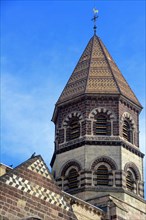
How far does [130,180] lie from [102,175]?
167 cm

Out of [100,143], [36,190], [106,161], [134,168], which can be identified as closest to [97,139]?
[100,143]

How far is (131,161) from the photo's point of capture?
32156mm

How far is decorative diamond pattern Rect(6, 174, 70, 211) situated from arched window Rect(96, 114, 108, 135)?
590 inches

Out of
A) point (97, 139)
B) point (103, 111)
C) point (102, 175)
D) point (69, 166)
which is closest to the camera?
→ point (102, 175)

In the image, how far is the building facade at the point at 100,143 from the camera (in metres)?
30.9

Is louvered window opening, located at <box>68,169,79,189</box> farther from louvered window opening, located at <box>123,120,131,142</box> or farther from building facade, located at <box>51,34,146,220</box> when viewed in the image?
louvered window opening, located at <box>123,120,131,142</box>

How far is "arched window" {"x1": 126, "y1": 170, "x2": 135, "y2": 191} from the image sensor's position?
31769mm

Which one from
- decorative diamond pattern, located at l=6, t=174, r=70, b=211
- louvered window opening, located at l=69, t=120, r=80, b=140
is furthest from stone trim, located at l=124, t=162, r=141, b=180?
decorative diamond pattern, located at l=6, t=174, r=70, b=211

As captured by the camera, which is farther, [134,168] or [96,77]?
[96,77]

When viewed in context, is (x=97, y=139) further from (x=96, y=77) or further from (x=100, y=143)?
(x=96, y=77)

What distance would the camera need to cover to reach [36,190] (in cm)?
1669


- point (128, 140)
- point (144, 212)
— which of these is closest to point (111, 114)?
point (128, 140)

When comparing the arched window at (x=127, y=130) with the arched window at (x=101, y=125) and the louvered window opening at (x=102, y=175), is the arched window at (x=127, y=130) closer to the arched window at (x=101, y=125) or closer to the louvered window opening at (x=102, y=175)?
the arched window at (x=101, y=125)

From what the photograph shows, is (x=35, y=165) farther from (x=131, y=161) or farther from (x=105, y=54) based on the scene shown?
(x=105, y=54)
